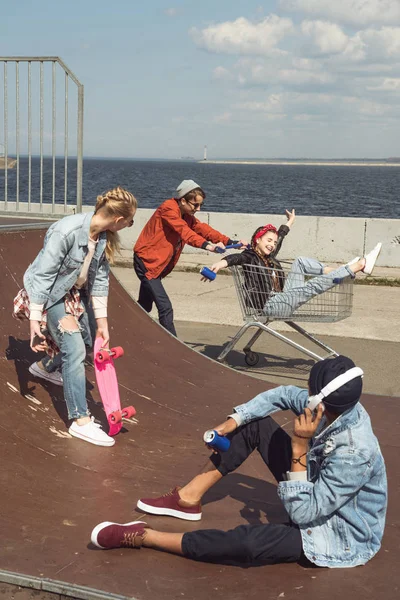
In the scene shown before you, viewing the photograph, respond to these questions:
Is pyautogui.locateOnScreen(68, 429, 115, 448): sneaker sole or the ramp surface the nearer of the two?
the ramp surface

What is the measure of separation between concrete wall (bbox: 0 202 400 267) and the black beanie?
39.6 feet

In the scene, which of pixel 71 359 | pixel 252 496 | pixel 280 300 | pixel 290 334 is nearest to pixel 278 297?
pixel 280 300

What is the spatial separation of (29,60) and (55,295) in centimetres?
440

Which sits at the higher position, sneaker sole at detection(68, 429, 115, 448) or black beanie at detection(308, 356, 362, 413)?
black beanie at detection(308, 356, 362, 413)

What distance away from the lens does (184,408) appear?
20.0ft

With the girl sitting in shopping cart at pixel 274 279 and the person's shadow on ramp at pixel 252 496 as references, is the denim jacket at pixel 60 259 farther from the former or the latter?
the girl sitting in shopping cart at pixel 274 279

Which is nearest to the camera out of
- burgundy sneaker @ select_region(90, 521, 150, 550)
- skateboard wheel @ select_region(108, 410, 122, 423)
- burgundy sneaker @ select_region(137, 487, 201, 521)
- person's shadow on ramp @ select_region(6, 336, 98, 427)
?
burgundy sneaker @ select_region(90, 521, 150, 550)

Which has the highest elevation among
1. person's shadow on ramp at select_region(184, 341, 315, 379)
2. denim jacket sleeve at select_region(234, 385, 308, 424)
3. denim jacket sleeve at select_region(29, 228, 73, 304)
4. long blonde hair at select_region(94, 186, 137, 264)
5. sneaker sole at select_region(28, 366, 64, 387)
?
long blonde hair at select_region(94, 186, 137, 264)

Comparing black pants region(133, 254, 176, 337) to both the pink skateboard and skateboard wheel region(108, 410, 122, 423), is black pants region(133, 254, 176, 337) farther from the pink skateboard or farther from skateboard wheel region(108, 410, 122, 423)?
skateboard wheel region(108, 410, 122, 423)

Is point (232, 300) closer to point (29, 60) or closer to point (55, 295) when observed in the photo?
point (29, 60)

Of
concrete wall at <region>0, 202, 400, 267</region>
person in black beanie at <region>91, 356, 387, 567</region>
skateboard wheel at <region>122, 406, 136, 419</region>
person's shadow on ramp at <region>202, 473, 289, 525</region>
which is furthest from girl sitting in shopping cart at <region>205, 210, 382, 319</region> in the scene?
concrete wall at <region>0, 202, 400, 267</region>

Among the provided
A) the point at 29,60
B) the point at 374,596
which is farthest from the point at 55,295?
the point at 29,60

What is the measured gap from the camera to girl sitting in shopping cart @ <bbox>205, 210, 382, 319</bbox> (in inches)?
307

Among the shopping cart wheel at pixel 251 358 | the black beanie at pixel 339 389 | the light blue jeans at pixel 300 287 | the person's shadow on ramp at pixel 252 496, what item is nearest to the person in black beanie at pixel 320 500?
the black beanie at pixel 339 389
